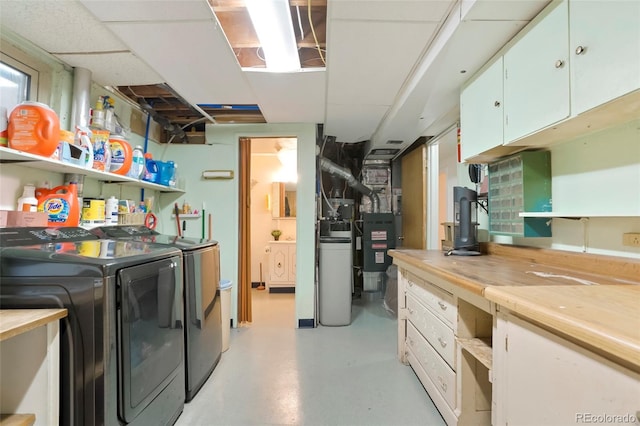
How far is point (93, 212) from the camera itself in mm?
2008

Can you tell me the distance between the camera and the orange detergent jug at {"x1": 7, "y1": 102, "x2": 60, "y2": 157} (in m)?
1.39

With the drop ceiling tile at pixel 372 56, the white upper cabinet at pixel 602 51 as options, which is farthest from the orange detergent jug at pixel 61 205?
the white upper cabinet at pixel 602 51

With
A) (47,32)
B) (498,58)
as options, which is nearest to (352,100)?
(498,58)

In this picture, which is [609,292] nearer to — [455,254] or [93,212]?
[455,254]

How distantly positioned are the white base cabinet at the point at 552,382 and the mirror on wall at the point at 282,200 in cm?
395

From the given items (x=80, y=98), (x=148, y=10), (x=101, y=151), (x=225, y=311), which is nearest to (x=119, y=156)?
(x=101, y=151)

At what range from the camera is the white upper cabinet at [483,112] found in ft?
5.18

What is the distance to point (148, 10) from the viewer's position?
1.42 m

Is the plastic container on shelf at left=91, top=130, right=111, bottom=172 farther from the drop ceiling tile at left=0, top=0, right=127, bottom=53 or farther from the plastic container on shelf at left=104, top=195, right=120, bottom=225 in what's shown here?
the drop ceiling tile at left=0, top=0, right=127, bottom=53

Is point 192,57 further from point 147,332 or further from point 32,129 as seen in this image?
point 147,332

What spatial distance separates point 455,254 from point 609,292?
1.12m

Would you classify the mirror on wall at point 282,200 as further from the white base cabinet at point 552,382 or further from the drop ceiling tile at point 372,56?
the white base cabinet at point 552,382

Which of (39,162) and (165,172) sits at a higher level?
(165,172)

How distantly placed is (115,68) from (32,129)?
82cm
